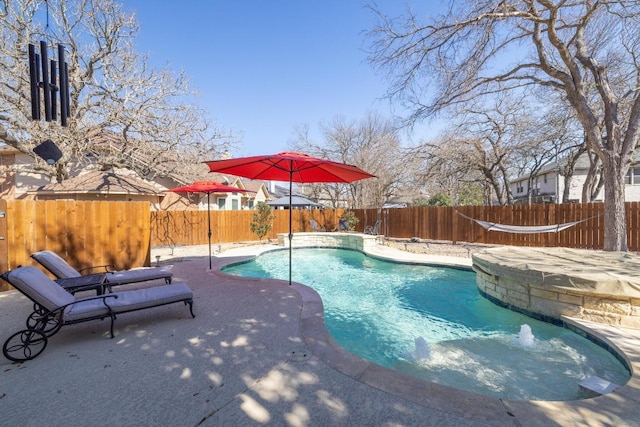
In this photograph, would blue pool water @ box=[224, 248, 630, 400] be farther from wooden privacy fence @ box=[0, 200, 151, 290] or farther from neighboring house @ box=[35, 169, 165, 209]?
neighboring house @ box=[35, 169, 165, 209]

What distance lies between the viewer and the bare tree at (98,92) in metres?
10.5

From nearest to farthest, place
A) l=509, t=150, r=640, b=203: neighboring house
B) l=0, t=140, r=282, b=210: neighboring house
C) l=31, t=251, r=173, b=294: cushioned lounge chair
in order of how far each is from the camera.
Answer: l=31, t=251, r=173, b=294: cushioned lounge chair → l=0, t=140, r=282, b=210: neighboring house → l=509, t=150, r=640, b=203: neighboring house

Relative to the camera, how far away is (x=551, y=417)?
2066 mm

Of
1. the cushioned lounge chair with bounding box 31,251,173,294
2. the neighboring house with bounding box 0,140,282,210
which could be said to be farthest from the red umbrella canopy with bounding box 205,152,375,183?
the neighboring house with bounding box 0,140,282,210

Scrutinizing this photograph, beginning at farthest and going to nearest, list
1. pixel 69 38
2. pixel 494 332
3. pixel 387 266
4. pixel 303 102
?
1. pixel 303 102
2. pixel 69 38
3. pixel 387 266
4. pixel 494 332

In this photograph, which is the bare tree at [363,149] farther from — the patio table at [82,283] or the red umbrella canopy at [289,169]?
the patio table at [82,283]

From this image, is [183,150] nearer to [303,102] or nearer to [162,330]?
[303,102]

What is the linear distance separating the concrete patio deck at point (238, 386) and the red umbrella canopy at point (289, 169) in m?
2.62

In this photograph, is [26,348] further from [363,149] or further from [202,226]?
[363,149]

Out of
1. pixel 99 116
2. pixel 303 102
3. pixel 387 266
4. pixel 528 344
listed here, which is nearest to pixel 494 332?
pixel 528 344

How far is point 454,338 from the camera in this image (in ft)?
14.4

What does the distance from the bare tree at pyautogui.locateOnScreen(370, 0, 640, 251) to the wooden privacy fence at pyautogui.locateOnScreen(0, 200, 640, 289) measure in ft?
9.26

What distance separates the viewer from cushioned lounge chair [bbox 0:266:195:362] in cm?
312

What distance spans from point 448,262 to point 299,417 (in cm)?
749
